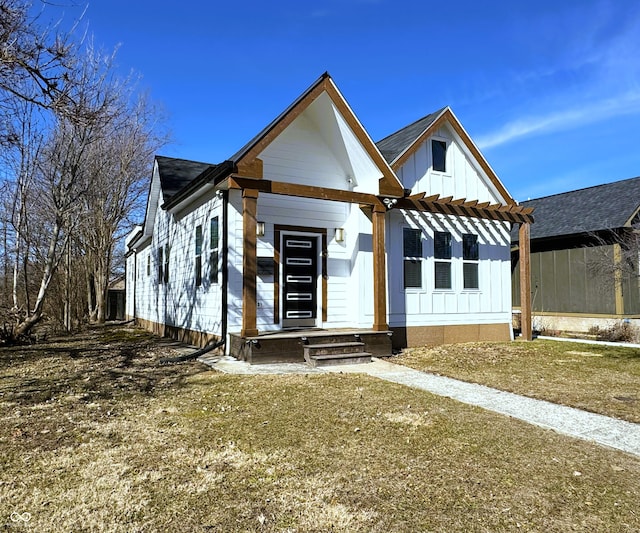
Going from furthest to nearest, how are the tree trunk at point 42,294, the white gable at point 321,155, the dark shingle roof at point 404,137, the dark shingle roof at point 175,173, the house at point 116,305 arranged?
the house at point 116,305 < the dark shingle roof at point 175,173 < the tree trunk at point 42,294 < the dark shingle roof at point 404,137 < the white gable at point 321,155

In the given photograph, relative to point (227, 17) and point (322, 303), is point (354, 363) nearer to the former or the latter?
point (322, 303)

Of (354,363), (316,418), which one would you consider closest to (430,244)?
(354,363)

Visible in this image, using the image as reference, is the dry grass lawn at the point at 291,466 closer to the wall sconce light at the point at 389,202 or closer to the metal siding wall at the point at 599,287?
the wall sconce light at the point at 389,202

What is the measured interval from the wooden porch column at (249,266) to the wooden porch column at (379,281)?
9.39 ft

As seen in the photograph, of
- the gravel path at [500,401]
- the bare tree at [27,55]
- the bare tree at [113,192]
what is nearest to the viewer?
the gravel path at [500,401]

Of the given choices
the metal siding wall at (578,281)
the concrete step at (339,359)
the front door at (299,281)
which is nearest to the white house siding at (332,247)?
the front door at (299,281)

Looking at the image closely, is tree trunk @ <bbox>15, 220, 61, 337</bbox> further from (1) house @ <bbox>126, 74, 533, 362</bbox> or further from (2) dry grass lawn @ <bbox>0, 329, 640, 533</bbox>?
(2) dry grass lawn @ <bbox>0, 329, 640, 533</bbox>

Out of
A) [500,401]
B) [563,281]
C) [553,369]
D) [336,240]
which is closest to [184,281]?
[336,240]

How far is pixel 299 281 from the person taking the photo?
1047cm

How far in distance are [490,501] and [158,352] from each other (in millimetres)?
8368

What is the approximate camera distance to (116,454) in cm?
384

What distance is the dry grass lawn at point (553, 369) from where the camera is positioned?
20.3 ft

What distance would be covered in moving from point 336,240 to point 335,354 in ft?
10.0

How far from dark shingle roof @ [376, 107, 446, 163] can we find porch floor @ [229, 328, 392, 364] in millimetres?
4649
